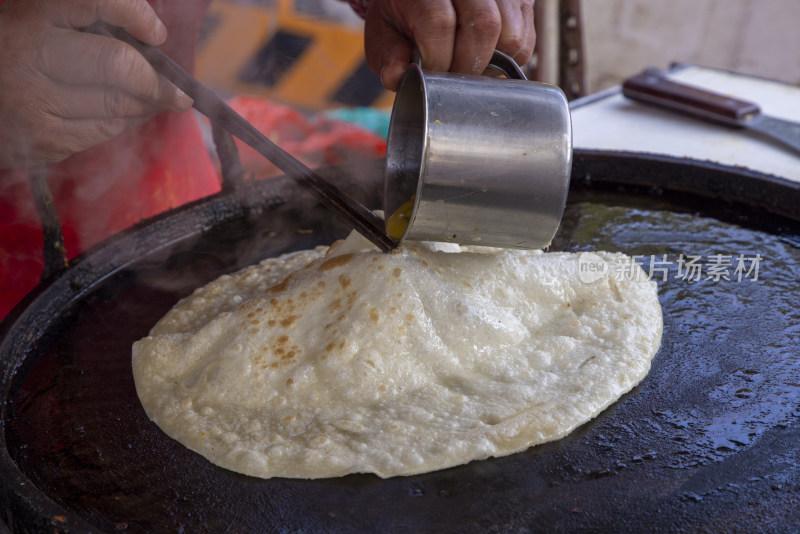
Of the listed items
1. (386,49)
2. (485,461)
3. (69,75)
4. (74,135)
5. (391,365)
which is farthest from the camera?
(386,49)

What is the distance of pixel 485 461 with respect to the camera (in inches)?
56.5

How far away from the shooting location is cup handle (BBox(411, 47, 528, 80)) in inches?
68.6

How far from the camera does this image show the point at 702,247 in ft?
Result: 7.00

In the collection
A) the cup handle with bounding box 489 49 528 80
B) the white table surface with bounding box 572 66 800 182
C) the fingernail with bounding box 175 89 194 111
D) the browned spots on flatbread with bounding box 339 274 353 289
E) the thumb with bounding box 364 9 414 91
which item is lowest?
the white table surface with bounding box 572 66 800 182

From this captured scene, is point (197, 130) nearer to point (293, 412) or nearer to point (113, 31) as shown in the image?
point (113, 31)

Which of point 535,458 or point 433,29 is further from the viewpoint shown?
point 433,29

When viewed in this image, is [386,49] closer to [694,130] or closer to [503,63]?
[503,63]

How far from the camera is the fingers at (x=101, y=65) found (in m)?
1.66

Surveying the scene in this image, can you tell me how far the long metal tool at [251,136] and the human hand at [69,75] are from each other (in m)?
0.04

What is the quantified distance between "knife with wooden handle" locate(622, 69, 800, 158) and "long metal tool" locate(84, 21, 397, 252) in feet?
6.72

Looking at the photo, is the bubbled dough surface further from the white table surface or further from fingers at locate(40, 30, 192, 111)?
the white table surface

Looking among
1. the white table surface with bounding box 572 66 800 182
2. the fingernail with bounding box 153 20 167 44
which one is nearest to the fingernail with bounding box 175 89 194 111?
the fingernail with bounding box 153 20 167 44

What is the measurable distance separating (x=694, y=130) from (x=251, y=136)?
224 cm
